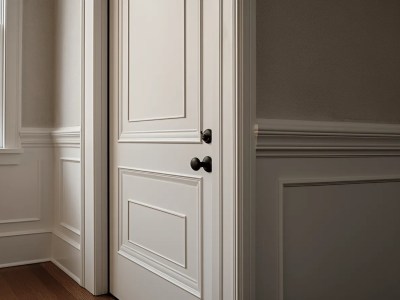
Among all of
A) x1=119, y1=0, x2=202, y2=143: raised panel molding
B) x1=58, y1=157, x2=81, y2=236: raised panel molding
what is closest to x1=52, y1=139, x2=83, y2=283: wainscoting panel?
x1=58, y1=157, x2=81, y2=236: raised panel molding

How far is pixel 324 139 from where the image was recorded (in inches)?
59.7

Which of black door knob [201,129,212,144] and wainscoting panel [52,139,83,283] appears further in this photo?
wainscoting panel [52,139,83,283]

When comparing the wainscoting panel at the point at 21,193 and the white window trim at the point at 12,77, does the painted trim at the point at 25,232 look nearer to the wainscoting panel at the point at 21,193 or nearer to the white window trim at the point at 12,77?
the wainscoting panel at the point at 21,193

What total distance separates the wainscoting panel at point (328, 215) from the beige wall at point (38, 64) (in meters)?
1.97

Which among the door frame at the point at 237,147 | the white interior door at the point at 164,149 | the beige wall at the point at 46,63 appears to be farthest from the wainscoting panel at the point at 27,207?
the door frame at the point at 237,147

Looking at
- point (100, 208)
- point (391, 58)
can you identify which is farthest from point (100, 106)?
point (391, 58)

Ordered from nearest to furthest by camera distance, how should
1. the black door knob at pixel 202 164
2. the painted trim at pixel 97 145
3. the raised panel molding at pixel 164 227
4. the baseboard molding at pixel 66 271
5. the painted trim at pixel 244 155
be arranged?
the painted trim at pixel 244 155 < the black door knob at pixel 202 164 < the raised panel molding at pixel 164 227 < the painted trim at pixel 97 145 < the baseboard molding at pixel 66 271

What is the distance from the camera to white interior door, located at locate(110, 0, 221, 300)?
5.06ft

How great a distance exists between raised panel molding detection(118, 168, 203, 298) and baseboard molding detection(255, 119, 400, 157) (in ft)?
1.06

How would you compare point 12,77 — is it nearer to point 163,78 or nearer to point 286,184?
point 163,78

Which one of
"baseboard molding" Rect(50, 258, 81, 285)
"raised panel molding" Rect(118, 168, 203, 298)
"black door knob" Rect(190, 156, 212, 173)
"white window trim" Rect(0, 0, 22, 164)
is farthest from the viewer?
"white window trim" Rect(0, 0, 22, 164)

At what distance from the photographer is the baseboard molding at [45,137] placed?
8.86ft

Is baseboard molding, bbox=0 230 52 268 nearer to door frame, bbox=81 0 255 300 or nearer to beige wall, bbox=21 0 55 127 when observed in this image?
beige wall, bbox=21 0 55 127

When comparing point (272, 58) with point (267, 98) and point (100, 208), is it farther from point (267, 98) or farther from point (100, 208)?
point (100, 208)
